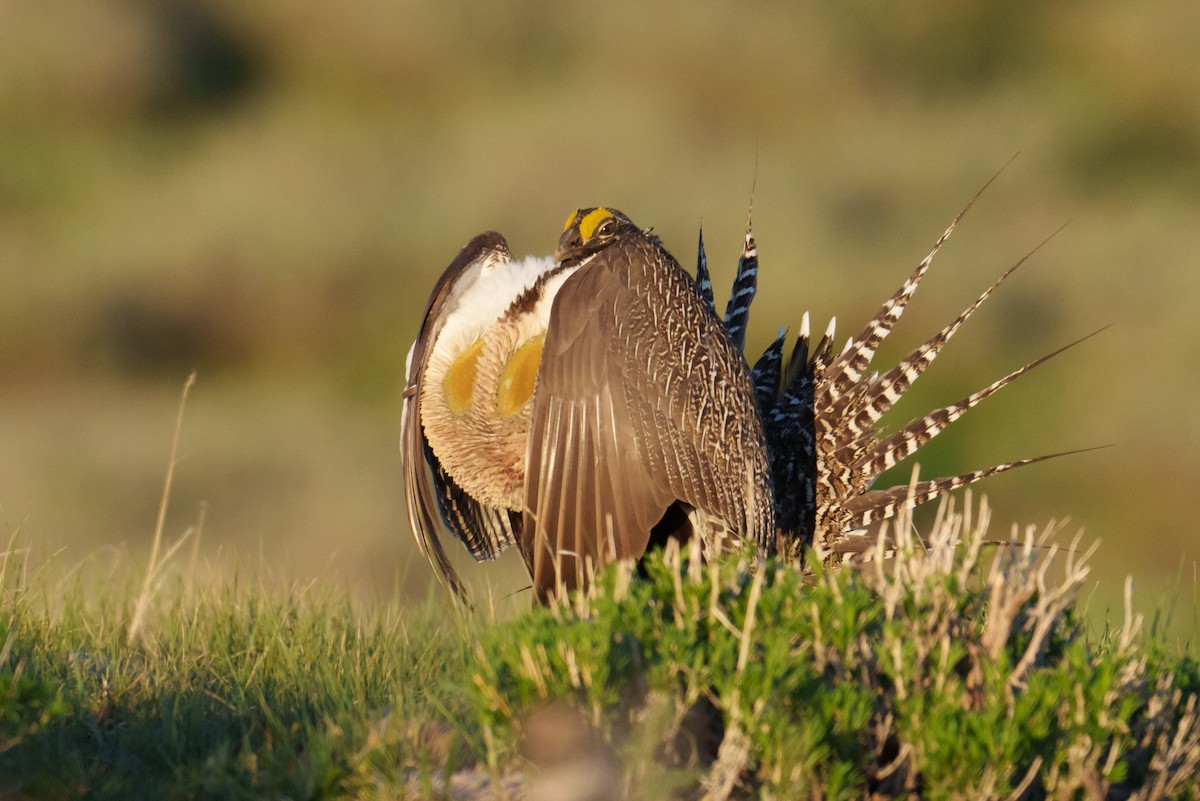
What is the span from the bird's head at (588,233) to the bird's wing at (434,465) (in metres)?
0.23

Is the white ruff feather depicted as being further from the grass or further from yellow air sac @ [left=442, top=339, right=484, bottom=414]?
the grass

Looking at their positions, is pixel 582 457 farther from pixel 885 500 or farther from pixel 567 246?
pixel 885 500

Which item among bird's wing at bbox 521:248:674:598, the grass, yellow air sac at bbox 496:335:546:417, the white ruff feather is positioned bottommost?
the grass

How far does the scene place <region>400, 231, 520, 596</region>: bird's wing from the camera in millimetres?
4227

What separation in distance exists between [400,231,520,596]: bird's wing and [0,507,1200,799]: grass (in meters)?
1.01

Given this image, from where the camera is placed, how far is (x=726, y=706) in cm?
254

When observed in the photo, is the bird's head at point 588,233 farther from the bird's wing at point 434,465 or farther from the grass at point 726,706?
the grass at point 726,706

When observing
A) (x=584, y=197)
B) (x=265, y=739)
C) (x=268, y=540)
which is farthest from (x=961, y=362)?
(x=265, y=739)

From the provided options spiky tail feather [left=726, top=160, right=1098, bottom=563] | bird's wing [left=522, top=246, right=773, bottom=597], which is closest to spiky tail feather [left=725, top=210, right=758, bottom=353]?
spiky tail feather [left=726, top=160, right=1098, bottom=563]

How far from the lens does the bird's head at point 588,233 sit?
4.16 m

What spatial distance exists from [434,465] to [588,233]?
819 mm

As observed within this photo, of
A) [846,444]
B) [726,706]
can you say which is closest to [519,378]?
[846,444]

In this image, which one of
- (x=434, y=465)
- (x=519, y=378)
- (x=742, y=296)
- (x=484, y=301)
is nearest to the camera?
(x=519, y=378)

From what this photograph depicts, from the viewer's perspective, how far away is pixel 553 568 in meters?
3.67
